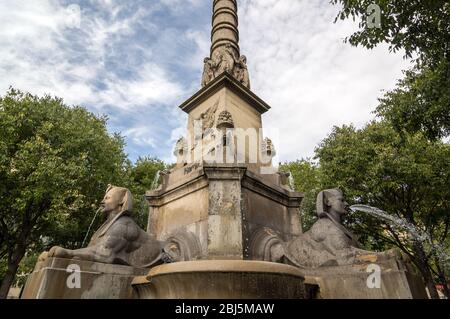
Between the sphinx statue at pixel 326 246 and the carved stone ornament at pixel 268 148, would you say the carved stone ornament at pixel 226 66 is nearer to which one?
the carved stone ornament at pixel 268 148

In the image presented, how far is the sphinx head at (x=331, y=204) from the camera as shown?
6422 millimetres

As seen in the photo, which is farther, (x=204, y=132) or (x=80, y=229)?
(x=80, y=229)

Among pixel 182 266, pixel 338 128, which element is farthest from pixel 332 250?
pixel 338 128

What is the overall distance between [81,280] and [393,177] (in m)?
14.2

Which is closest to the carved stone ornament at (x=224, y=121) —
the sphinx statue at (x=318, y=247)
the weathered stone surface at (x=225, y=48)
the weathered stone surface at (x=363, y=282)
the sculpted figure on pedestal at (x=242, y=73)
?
the weathered stone surface at (x=225, y=48)

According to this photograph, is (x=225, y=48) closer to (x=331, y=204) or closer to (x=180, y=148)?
(x=180, y=148)

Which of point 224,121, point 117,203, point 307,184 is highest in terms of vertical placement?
point 307,184

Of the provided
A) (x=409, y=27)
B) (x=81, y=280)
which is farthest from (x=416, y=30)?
(x=81, y=280)

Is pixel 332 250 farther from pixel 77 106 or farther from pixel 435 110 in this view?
pixel 77 106

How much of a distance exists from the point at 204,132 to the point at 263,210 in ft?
8.15

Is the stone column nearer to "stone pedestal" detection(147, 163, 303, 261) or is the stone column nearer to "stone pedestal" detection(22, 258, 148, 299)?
"stone pedestal" detection(147, 163, 303, 261)

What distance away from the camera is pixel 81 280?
478 centimetres

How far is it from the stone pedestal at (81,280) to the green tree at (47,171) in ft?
31.6

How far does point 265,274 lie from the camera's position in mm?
4051
